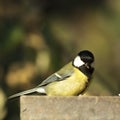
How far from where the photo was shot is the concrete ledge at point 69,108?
4.02 m

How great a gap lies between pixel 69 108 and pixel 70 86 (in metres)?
1.47

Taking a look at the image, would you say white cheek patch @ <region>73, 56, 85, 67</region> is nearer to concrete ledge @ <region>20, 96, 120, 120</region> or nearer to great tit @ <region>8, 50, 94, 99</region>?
great tit @ <region>8, 50, 94, 99</region>

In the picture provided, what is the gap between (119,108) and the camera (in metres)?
4.05

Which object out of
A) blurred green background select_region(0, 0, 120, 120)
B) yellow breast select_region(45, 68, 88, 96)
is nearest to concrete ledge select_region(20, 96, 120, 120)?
yellow breast select_region(45, 68, 88, 96)

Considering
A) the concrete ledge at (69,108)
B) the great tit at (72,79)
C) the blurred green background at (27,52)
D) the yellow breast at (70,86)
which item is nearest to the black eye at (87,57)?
the great tit at (72,79)

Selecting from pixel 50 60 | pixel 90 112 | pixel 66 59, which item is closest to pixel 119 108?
pixel 90 112

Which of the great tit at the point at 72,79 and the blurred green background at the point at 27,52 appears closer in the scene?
the great tit at the point at 72,79

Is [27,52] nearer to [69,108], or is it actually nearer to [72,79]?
[72,79]

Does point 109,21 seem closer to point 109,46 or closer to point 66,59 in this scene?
point 109,46

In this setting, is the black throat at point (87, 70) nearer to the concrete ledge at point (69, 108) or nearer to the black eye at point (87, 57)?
the black eye at point (87, 57)

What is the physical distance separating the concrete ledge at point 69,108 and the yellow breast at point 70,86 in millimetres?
1378

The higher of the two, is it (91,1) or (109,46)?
(91,1)

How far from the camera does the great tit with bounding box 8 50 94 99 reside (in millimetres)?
5492

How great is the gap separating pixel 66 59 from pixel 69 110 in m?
3.04
